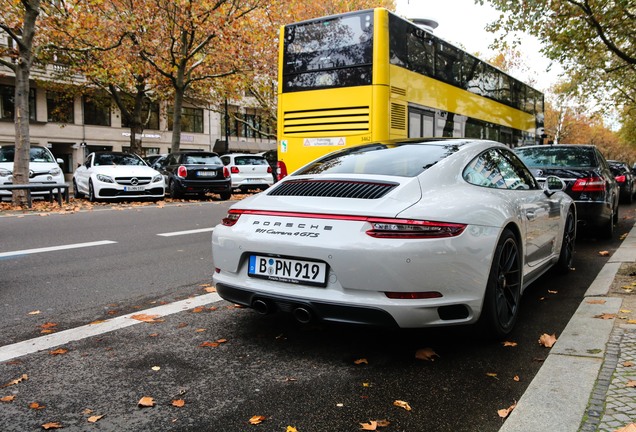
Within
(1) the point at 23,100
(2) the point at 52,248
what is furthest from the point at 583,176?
(1) the point at 23,100

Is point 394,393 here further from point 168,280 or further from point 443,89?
point 443,89

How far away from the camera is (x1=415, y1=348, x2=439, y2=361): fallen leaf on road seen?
3646 mm

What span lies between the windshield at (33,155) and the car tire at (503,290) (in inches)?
634

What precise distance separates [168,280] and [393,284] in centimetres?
329

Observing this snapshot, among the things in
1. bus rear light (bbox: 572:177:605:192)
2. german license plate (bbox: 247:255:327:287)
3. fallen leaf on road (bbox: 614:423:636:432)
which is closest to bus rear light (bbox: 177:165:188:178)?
bus rear light (bbox: 572:177:605:192)

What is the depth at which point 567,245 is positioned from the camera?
246 inches

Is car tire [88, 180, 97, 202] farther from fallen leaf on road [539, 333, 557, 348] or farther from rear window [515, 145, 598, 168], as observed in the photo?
fallen leaf on road [539, 333, 557, 348]

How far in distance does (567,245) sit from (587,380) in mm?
3419

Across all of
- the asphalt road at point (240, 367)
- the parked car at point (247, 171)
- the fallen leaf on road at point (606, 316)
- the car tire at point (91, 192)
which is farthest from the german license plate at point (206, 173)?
the fallen leaf on road at point (606, 316)

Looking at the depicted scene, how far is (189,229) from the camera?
32.8ft

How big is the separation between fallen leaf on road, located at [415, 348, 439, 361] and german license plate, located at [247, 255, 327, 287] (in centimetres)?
82

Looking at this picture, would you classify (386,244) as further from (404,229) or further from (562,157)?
(562,157)

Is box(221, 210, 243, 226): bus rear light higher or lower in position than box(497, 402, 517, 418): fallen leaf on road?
higher

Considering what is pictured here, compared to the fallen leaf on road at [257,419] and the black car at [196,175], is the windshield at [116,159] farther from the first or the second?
the fallen leaf on road at [257,419]
